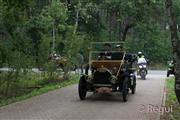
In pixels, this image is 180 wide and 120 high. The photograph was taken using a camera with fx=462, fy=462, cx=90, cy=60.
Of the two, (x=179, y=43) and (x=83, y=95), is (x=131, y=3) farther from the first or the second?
(x=179, y=43)

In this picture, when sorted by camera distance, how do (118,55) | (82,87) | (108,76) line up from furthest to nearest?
1. (118,55)
2. (82,87)
3. (108,76)

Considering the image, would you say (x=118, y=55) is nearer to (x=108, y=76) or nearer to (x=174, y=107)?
(x=108, y=76)

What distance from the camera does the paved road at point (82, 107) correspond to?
1213cm

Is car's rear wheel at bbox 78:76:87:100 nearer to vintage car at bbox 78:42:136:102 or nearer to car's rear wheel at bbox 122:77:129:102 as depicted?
vintage car at bbox 78:42:136:102

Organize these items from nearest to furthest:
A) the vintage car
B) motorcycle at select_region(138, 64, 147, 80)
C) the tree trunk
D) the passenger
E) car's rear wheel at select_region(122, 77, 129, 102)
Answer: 1. the tree trunk
2. car's rear wheel at select_region(122, 77, 129, 102)
3. the vintage car
4. the passenger
5. motorcycle at select_region(138, 64, 147, 80)

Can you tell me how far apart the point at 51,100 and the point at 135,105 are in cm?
291

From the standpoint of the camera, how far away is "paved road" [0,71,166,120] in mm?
12133

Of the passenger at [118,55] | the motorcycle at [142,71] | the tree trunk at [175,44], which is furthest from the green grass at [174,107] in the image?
the motorcycle at [142,71]

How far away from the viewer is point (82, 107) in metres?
14.0

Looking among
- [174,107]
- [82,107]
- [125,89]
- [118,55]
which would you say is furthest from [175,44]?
[118,55]

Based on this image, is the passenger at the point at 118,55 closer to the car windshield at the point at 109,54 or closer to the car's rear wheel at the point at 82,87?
the car windshield at the point at 109,54

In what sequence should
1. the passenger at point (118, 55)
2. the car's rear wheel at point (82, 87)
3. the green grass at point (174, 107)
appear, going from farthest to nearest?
1. the passenger at point (118, 55)
2. the car's rear wheel at point (82, 87)
3. the green grass at point (174, 107)

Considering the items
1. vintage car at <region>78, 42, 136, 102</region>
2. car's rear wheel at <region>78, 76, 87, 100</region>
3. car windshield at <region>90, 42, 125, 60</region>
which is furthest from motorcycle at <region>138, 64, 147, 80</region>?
car's rear wheel at <region>78, 76, 87, 100</region>

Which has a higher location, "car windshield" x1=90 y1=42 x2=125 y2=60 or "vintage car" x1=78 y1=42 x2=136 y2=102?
"car windshield" x1=90 y1=42 x2=125 y2=60
